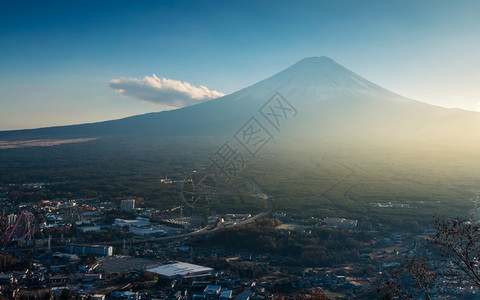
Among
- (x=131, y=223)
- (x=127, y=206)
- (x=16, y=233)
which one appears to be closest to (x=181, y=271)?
(x=131, y=223)

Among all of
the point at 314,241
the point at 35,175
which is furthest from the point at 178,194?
the point at 35,175

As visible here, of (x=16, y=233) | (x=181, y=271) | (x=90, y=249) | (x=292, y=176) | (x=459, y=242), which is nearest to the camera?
(x=459, y=242)

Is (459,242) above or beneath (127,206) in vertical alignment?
above

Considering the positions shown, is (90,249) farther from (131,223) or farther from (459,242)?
(459,242)

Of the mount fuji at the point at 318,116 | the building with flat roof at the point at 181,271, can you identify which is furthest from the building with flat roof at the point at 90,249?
the mount fuji at the point at 318,116

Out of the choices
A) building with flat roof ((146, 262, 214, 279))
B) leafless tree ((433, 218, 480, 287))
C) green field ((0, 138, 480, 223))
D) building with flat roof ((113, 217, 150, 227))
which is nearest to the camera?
leafless tree ((433, 218, 480, 287))

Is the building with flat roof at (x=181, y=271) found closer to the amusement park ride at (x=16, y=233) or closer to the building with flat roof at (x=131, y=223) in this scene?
the building with flat roof at (x=131, y=223)

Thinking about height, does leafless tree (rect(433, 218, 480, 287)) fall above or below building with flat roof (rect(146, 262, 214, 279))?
above

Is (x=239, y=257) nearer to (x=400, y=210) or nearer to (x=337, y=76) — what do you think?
(x=400, y=210)

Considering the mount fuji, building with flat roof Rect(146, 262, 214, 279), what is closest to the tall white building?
building with flat roof Rect(146, 262, 214, 279)

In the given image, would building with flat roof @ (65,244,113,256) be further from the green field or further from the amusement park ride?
the green field
